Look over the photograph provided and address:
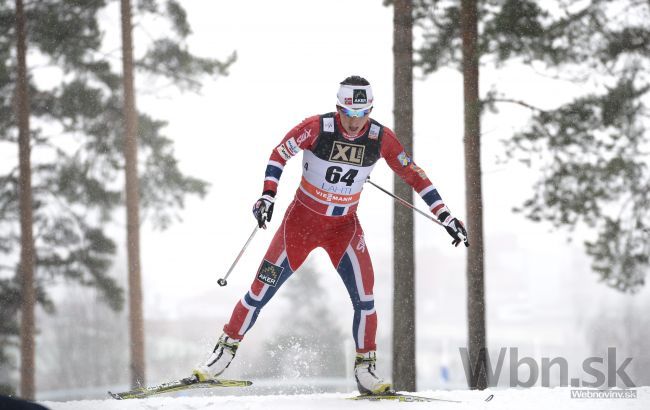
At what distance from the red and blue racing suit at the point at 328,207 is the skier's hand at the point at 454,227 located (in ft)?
0.27

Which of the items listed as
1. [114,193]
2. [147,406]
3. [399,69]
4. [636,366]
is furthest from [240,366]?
[636,366]

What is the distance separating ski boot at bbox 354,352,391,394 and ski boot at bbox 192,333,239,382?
113 cm

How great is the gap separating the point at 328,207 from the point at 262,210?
64cm

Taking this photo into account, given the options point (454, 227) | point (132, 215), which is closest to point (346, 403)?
point (454, 227)

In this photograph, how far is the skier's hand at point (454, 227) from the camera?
248 inches

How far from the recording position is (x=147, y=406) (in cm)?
605

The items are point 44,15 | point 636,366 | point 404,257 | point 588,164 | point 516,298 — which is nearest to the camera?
point 404,257

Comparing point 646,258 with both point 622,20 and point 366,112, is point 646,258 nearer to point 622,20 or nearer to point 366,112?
point 622,20

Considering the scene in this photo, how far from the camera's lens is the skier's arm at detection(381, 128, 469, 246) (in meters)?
6.34

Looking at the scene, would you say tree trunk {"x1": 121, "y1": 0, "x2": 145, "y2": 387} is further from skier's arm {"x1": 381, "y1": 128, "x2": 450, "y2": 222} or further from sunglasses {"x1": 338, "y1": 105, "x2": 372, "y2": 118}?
sunglasses {"x1": 338, "y1": 105, "x2": 372, "y2": 118}

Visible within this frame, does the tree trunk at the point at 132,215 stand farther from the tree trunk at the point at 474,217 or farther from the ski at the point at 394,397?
the ski at the point at 394,397

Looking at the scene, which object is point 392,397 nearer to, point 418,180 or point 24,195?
point 418,180

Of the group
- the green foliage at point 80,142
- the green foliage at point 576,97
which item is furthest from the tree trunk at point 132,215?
the green foliage at point 576,97

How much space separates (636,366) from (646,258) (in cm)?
2749
